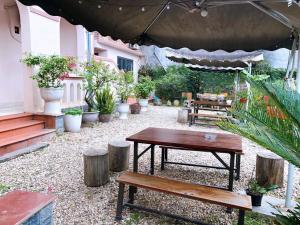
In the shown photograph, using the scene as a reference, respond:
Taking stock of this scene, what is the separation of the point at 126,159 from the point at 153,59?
604 inches

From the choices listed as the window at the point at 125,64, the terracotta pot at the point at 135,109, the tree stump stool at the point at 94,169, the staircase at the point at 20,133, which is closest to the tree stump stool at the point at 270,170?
the tree stump stool at the point at 94,169

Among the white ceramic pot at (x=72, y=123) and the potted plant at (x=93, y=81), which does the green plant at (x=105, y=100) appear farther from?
the white ceramic pot at (x=72, y=123)

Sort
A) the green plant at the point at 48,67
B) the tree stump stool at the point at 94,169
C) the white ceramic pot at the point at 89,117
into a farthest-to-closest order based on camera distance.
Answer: the white ceramic pot at the point at 89,117 < the green plant at the point at 48,67 < the tree stump stool at the point at 94,169

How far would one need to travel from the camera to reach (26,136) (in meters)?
5.30

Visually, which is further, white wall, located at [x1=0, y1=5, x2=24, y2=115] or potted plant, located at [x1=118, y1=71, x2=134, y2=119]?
potted plant, located at [x1=118, y1=71, x2=134, y2=119]

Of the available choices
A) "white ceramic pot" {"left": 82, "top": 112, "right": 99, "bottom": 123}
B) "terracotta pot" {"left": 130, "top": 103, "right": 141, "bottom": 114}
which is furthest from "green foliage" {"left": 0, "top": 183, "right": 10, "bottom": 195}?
"terracotta pot" {"left": 130, "top": 103, "right": 141, "bottom": 114}

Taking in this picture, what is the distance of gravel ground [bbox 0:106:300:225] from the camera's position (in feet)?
9.49

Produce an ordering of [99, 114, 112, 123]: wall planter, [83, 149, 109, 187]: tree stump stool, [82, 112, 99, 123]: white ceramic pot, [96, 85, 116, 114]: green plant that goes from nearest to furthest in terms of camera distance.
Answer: [83, 149, 109, 187]: tree stump stool < [82, 112, 99, 123]: white ceramic pot < [96, 85, 116, 114]: green plant < [99, 114, 112, 123]: wall planter

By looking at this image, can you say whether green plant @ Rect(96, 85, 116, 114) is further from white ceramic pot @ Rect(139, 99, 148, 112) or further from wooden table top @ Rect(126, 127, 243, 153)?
wooden table top @ Rect(126, 127, 243, 153)

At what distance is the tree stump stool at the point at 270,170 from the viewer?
382cm

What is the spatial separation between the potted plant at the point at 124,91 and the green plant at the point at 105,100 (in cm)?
105

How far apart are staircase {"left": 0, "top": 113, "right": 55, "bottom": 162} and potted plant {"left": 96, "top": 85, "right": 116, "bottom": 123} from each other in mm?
2446

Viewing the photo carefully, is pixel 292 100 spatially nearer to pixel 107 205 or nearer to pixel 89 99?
pixel 107 205

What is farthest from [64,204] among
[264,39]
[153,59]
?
[153,59]
